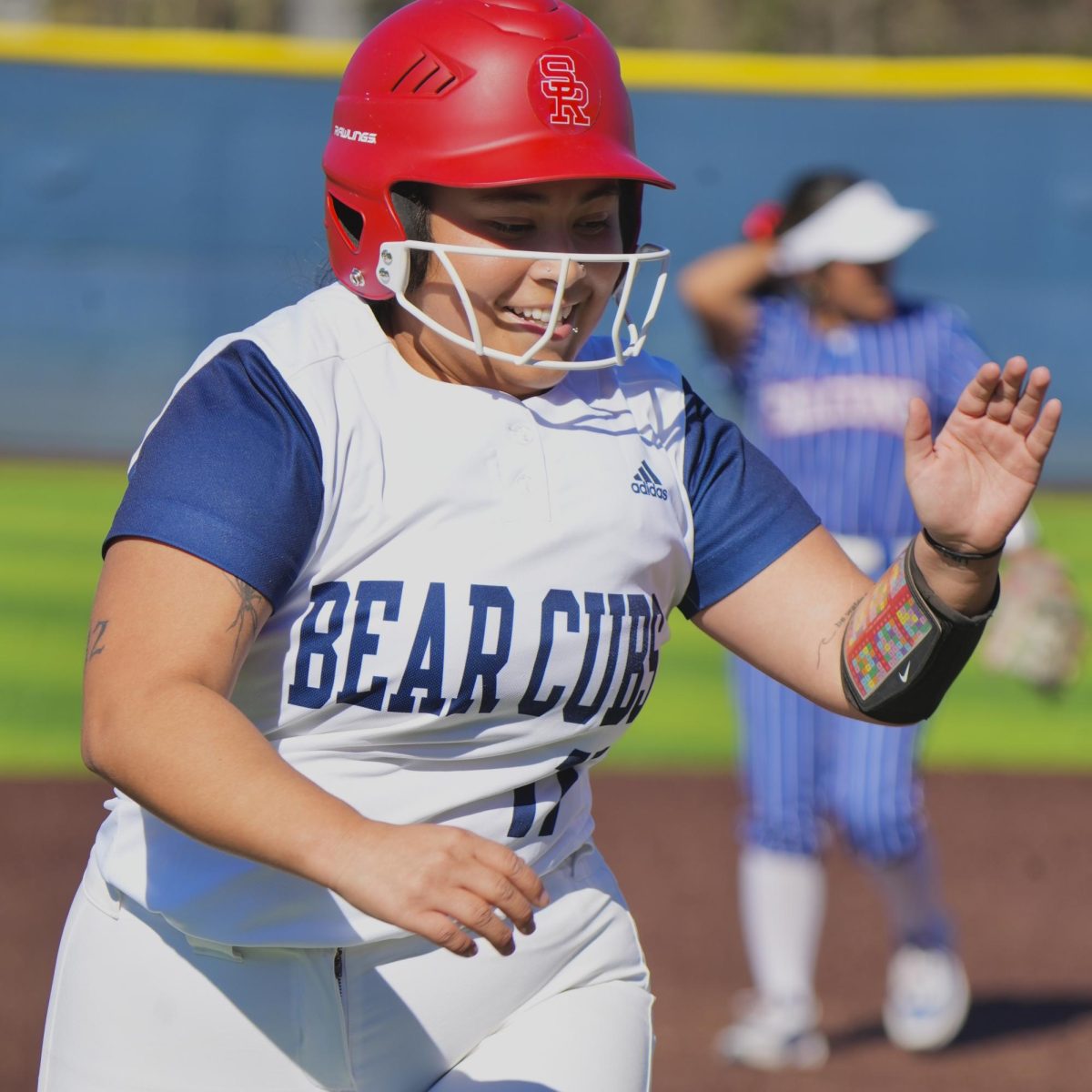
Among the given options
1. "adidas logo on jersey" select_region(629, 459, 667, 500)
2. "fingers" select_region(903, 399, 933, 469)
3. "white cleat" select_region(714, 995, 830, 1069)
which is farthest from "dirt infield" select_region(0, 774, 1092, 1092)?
"fingers" select_region(903, 399, 933, 469)

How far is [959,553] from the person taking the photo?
2.27m

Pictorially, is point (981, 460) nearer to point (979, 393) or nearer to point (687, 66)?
point (979, 393)

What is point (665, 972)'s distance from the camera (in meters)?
5.76

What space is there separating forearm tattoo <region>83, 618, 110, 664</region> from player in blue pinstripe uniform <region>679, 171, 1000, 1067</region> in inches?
131

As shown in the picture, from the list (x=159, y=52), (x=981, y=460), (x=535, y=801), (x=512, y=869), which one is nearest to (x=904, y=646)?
(x=981, y=460)

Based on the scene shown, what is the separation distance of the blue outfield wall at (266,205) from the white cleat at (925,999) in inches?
120

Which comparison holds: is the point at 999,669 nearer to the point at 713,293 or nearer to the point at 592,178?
the point at 713,293

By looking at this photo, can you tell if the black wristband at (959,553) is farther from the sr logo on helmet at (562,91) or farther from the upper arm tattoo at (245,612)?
the upper arm tattoo at (245,612)

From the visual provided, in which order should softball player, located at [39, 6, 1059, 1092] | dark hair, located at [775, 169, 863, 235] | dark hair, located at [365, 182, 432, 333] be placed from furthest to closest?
1. dark hair, located at [775, 169, 863, 235]
2. dark hair, located at [365, 182, 432, 333]
3. softball player, located at [39, 6, 1059, 1092]

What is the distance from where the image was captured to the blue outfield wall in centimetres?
764

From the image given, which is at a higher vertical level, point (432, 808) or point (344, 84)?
point (344, 84)

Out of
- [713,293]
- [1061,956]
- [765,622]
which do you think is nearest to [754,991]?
[1061,956]

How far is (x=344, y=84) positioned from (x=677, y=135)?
5.45 meters

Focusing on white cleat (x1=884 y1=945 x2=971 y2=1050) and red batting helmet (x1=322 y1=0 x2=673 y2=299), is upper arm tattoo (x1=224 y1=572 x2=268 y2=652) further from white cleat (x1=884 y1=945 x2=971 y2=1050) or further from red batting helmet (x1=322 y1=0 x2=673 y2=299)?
white cleat (x1=884 y1=945 x2=971 y2=1050)
